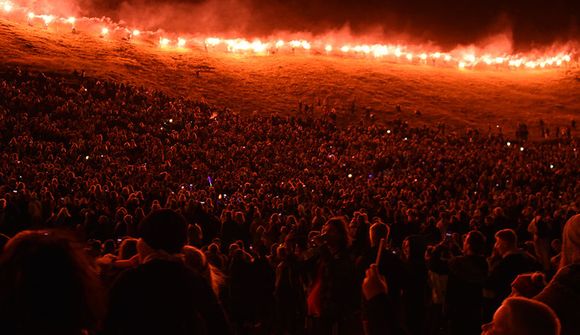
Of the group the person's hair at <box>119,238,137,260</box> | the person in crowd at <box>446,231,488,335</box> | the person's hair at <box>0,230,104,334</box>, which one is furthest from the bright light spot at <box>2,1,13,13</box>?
the person's hair at <box>0,230,104,334</box>

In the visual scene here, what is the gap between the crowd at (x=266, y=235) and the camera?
11.6 ft

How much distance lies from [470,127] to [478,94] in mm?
16175

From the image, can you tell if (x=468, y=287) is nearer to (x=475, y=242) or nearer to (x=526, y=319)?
(x=475, y=242)

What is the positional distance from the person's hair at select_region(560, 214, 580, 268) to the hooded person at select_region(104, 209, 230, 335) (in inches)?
107

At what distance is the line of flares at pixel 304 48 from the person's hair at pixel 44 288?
82446 mm

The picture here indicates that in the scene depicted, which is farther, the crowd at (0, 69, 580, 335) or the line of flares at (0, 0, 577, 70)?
the line of flares at (0, 0, 577, 70)

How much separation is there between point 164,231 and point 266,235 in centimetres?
848

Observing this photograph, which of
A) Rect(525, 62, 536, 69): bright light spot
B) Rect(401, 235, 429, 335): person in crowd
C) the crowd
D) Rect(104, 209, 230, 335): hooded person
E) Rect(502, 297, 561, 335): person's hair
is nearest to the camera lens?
Rect(502, 297, 561, 335): person's hair

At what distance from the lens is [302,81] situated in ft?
232

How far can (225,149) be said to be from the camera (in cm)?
3828

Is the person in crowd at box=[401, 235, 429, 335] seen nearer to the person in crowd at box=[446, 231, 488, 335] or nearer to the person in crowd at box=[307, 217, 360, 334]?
the person in crowd at box=[446, 231, 488, 335]

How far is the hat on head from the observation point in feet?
13.7

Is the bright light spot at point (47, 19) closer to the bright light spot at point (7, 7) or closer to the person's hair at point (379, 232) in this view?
the bright light spot at point (7, 7)

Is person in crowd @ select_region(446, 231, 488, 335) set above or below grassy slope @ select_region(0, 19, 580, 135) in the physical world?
above
